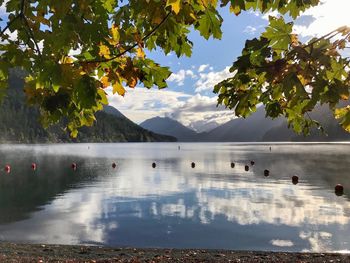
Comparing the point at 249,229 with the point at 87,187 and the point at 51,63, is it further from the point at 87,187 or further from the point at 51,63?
the point at 87,187

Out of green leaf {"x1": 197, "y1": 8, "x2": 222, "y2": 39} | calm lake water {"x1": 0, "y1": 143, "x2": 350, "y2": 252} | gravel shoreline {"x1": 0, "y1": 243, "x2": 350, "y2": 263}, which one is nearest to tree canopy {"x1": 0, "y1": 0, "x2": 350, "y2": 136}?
green leaf {"x1": 197, "y1": 8, "x2": 222, "y2": 39}

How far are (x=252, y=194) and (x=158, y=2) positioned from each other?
1719 inches

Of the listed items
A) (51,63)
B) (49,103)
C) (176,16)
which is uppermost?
(176,16)

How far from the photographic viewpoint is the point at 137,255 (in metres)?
20.8

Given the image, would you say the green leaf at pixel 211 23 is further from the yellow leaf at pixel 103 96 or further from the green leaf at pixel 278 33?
the yellow leaf at pixel 103 96

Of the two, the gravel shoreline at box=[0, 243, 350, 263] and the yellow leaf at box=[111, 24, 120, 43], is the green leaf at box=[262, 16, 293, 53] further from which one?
the gravel shoreline at box=[0, 243, 350, 263]

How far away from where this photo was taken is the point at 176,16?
4.00 metres

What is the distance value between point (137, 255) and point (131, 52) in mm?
17264

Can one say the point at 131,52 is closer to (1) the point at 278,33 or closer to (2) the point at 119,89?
(2) the point at 119,89

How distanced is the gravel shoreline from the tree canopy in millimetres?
14861

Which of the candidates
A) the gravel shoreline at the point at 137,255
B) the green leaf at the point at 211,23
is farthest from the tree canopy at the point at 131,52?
the gravel shoreline at the point at 137,255

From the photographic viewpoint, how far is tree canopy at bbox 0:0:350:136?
3848 millimetres

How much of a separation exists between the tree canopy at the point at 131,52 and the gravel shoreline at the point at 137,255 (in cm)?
1486

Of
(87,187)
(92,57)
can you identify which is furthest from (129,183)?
(92,57)
